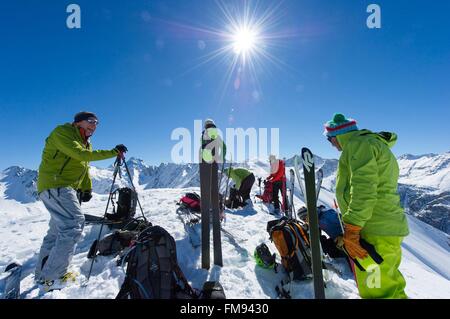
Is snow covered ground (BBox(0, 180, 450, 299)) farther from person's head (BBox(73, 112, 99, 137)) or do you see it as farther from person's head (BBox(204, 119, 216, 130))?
person's head (BBox(204, 119, 216, 130))

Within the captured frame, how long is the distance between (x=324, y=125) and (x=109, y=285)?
14.0ft

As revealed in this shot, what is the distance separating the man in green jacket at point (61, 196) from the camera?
4018 mm

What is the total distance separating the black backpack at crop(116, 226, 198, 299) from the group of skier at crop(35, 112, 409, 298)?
1247 mm

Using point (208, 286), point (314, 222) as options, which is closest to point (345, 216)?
point (314, 222)

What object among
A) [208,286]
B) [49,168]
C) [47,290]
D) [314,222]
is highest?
[49,168]

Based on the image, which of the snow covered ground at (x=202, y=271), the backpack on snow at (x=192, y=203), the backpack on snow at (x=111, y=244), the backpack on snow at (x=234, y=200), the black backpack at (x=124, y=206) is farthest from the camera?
the backpack on snow at (x=234, y=200)

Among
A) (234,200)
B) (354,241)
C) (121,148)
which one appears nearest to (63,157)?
(121,148)

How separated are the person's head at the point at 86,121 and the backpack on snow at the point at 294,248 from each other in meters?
4.05

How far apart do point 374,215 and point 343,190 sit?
18.9 inches

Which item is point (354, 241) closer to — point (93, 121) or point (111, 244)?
point (111, 244)

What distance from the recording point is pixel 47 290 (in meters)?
3.83

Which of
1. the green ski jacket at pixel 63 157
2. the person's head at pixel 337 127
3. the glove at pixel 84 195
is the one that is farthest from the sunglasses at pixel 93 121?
the person's head at pixel 337 127

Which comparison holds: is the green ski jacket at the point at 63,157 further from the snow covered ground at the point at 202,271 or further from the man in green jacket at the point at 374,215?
the man in green jacket at the point at 374,215
